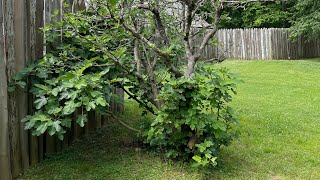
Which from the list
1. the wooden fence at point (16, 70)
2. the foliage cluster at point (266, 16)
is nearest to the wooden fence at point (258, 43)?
the foliage cluster at point (266, 16)

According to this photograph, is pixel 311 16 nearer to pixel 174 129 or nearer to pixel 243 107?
pixel 243 107

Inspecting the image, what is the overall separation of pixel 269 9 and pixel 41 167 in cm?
2618

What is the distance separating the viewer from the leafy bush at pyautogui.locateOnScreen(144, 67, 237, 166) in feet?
12.3

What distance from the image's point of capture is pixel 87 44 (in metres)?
4.12

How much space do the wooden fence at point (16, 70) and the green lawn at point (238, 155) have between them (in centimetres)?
18

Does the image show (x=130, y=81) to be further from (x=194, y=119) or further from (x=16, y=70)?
(x=16, y=70)

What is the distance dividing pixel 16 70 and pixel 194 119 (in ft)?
5.61

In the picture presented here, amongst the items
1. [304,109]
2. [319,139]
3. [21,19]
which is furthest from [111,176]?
[304,109]

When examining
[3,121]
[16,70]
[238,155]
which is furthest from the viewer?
[238,155]

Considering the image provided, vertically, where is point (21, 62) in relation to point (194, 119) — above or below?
above

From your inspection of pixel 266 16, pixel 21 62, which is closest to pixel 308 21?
pixel 266 16

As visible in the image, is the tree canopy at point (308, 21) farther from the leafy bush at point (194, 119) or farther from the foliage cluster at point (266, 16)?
the leafy bush at point (194, 119)

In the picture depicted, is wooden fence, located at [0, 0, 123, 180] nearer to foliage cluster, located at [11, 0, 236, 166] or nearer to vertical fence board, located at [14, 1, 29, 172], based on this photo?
vertical fence board, located at [14, 1, 29, 172]

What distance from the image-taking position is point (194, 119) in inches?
147
